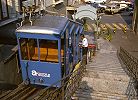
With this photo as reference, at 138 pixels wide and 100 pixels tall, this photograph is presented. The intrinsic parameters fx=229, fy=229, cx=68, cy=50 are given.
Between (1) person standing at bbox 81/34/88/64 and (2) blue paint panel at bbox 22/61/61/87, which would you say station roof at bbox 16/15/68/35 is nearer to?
(2) blue paint panel at bbox 22/61/61/87

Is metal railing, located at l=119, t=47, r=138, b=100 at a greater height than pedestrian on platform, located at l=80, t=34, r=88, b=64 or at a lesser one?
lesser

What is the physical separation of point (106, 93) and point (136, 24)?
20.6m

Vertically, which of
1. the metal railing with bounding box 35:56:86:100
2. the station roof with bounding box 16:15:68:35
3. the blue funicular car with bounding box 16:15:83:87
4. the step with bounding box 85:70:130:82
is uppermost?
the station roof with bounding box 16:15:68:35

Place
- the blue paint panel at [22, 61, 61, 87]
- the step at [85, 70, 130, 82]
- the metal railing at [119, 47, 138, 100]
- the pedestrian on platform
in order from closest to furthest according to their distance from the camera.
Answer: the blue paint panel at [22, 61, 61, 87], the metal railing at [119, 47, 138, 100], the step at [85, 70, 130, 82], the pedestrian on platform

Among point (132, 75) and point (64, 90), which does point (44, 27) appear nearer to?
point (64, 90)

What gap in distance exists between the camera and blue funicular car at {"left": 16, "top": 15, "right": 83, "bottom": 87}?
995cm

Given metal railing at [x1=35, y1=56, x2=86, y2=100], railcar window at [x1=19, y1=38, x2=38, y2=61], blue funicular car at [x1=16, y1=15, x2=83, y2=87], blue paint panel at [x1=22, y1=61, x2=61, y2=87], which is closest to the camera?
metal railing at [x1=35, y1=56, x2=86, y2=100]

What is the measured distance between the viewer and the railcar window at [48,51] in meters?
10.2

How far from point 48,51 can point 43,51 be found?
0.24 meters

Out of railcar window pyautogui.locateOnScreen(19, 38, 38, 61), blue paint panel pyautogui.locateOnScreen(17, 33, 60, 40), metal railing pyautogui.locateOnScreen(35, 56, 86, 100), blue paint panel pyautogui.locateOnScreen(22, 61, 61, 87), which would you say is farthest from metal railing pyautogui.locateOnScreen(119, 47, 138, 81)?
railcar window pyautogui.locateOnScreen(19, 38, 38, 61)

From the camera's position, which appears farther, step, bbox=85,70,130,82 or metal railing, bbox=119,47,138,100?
step, bbox=85,70,130,82

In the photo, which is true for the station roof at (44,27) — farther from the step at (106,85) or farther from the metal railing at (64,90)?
the step at (106,85)

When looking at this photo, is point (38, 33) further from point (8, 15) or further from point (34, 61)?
point (8, 15)

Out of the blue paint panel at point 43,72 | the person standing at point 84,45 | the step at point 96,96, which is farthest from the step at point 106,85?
the person standing at point 84,45
